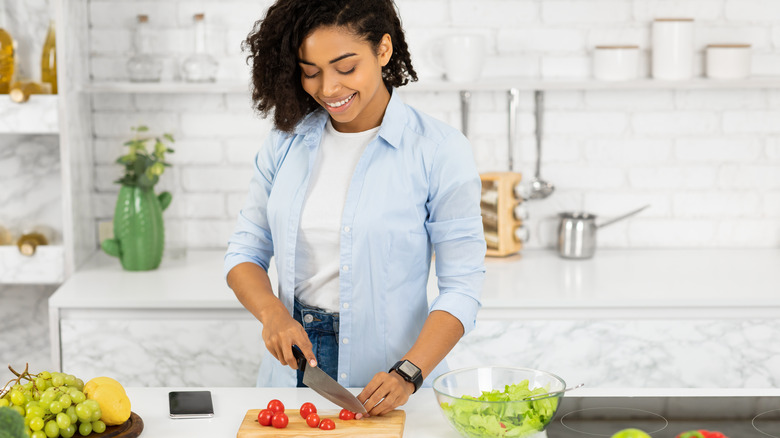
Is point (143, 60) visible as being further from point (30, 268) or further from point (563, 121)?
point (563, 121)

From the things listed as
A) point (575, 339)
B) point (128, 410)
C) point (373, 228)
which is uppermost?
point (373, 228)

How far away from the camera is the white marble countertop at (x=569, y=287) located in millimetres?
2471

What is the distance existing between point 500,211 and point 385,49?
4.42 ft

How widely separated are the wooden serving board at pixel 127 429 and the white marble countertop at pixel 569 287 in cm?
102

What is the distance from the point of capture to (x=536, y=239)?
3146mm

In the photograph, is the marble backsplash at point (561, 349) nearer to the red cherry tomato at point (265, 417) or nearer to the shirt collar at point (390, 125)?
the shirt collar at point (390, 125)

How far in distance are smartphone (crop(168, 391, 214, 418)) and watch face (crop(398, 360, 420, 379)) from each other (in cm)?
36

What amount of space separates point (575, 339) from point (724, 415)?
975 mm

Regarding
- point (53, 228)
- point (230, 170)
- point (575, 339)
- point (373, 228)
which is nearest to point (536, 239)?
point (575, 339)

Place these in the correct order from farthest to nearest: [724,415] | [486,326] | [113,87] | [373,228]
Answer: [113,87] < [486,326] < [373,228] < [724,415]

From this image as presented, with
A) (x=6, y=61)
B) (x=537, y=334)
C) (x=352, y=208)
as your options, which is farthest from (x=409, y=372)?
(x=6, y=61)

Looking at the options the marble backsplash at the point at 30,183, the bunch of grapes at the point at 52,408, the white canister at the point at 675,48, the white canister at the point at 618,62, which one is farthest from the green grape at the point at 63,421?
the white canister at the point at 675,48

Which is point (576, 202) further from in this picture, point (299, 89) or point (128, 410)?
point (128, 410)

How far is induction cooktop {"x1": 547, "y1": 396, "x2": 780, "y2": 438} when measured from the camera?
4.83 ft
